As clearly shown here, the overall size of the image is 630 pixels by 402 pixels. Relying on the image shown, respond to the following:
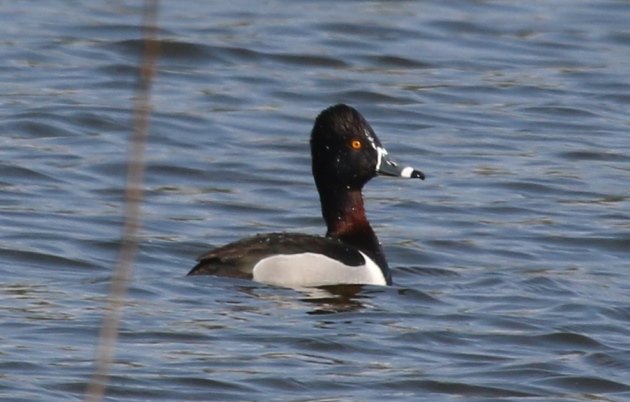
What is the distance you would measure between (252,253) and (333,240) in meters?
0.68

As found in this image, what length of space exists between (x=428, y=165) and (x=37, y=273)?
5001 mm

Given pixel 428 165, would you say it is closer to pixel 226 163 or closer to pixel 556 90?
pixel 226 163

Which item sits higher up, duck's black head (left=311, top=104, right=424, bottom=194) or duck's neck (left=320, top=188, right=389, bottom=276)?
duck's black head (left=311, top=104, right=424, bottom=194)

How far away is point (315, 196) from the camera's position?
14.3m

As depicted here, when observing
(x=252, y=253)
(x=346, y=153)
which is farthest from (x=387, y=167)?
(x=252, y=253)

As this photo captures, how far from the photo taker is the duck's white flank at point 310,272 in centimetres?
1060

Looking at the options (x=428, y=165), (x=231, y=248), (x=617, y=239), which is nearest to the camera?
(x=231, y=248)

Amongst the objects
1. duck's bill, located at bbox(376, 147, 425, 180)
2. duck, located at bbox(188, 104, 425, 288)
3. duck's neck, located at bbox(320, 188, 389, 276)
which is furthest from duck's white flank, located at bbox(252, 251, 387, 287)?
duck's bill, located at bbox(376, 147, 425, 180)

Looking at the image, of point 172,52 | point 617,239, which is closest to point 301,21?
point 172,52

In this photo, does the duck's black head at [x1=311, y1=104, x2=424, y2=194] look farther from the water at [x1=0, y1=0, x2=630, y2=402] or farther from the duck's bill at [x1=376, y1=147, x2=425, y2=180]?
the water at [x1=0, y1=0, x2=630, y2=402]

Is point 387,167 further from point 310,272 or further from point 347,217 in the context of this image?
point 310,272

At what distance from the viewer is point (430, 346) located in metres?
9.33

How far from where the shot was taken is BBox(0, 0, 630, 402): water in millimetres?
8727

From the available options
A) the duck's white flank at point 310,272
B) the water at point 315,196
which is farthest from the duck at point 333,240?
the water at point 315,196
